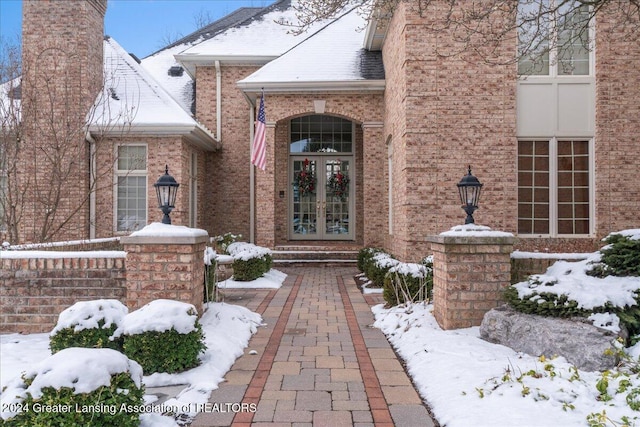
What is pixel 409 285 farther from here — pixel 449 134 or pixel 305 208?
pixel 305 208

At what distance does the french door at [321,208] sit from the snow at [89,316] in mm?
10401

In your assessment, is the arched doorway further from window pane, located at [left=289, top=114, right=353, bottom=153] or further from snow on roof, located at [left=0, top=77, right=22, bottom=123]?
snow on roof, located at [left=0, top=77, right=22, bottom=123]

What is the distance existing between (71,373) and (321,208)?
1198 centimetres

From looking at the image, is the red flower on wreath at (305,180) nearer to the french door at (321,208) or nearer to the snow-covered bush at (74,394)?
the french door at (321,208)

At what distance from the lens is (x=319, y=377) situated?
409 centimetres

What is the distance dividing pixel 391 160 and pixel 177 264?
7344mm

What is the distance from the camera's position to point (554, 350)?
4.05 m

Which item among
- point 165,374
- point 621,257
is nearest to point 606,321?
point 621,257

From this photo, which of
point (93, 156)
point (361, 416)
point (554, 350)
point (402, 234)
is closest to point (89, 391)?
point (361, 416)

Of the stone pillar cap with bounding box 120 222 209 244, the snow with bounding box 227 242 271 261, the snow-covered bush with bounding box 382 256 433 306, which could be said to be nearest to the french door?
the snow with bounding box 227 242 271 261

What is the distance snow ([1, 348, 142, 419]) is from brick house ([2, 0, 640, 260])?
6.80m

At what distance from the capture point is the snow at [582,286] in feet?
14.1

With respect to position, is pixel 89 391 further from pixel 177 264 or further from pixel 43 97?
pixel 43 97

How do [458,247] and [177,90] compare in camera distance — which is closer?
[458,247]
